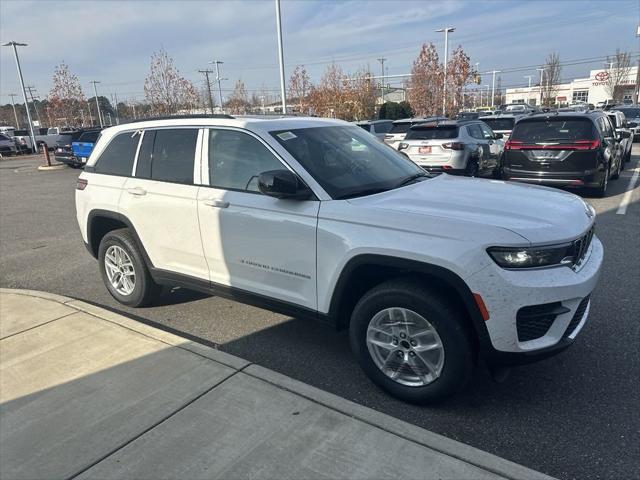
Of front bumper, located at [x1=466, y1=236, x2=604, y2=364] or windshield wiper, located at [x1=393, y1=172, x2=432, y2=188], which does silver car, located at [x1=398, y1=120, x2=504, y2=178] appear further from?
front bumper, located at [x1=466, y1=236, x2=604, y2=364]

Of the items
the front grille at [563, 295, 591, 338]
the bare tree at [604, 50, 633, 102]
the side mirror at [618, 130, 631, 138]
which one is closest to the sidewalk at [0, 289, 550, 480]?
the front grille at [563, 295, 591, 338]

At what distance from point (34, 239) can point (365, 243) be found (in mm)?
7408

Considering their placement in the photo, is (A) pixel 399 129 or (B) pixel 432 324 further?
(A) pixel 399 129

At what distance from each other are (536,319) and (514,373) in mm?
904

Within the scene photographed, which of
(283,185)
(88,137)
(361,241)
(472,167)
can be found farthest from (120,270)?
(88,137)

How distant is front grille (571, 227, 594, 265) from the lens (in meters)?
2.99

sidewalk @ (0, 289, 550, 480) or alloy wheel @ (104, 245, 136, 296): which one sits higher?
alloy wheel @ (104, 245, 136, 296)

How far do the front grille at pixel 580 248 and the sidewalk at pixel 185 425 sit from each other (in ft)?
4.27

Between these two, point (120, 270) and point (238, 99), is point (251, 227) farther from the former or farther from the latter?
point (238, 99)

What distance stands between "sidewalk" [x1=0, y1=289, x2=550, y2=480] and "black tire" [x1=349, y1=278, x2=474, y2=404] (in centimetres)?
34

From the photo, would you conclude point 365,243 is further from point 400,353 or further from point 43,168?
point 43,168

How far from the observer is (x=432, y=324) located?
2.97 metres

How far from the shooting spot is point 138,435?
2891 millimetres

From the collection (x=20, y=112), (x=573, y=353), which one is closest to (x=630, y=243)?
(x=573, y=353)
